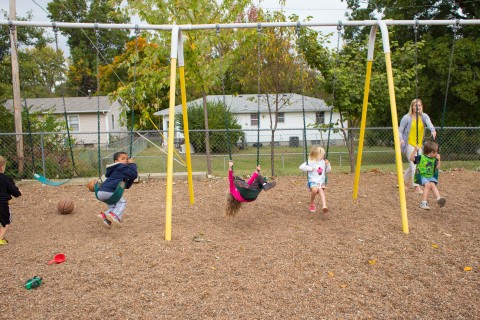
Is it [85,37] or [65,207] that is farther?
[85,37]

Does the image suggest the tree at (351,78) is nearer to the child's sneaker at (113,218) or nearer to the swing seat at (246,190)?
the swing seat at (246,190)

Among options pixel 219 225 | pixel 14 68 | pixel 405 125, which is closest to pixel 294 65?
pixel 405 125

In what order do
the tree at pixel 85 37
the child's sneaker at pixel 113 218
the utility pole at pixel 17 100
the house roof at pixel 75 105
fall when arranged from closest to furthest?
the child's sneaker at pixel 113 218 < the utility pole at pixel 17 100 < the house roof at pixel 75 105 < the tree at pixel 85 37

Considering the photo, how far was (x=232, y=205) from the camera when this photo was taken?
5891 millimetres

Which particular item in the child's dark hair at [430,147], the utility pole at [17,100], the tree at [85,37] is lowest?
the child's dark hair at [430,147]

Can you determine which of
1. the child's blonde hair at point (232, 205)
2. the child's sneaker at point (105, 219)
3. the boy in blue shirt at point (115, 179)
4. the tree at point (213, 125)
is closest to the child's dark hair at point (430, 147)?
the child's blonde hair at point (232, 205)

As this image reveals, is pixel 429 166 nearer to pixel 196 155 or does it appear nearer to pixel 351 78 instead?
pixel 351 78

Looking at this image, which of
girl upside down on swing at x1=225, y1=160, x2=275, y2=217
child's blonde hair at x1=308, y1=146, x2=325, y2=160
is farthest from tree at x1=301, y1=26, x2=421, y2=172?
girl upside down on swing at x1=225, y1=160, x2=275, y2=217

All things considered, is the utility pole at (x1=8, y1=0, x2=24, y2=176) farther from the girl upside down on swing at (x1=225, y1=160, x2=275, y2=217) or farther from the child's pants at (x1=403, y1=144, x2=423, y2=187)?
the child's pants at (x1=403, y1=144, x2=423, y2=187)

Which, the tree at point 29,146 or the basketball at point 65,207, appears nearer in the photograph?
the basketball at point 65,207

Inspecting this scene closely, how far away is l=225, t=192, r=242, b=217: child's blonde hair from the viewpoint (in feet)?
19.2

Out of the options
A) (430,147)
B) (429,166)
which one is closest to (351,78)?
(430,147)

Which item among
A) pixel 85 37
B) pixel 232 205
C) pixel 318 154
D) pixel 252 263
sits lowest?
pixel 252 263

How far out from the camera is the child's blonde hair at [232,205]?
5.84m
